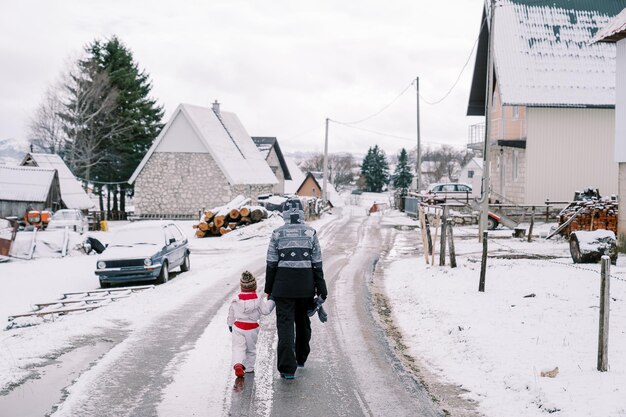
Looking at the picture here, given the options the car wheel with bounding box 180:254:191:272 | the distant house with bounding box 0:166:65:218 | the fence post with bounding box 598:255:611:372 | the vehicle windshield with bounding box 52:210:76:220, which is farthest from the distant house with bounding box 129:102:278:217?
the fence post with bounding box 598:255:611:372

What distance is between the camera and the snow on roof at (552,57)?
30719 millimetres

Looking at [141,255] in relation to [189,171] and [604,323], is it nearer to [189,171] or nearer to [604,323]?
[604,323]

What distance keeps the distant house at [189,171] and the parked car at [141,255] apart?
24.8m

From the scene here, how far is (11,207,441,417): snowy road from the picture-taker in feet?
20.4

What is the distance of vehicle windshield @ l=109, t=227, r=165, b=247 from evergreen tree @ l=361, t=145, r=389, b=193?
9096 centimetres

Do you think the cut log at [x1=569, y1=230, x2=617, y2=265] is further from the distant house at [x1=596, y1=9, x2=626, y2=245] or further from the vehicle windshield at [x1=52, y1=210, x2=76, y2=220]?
the vehicle windshield at [x1=52, y1=210, x2=76, y2=220]

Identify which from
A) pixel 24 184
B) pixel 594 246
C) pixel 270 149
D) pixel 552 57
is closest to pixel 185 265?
pixel 594 246

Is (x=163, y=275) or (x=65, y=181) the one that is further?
(x=65, y=181)

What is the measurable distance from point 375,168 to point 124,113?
2497 inches

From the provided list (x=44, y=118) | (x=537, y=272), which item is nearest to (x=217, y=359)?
(x=537, y=272)

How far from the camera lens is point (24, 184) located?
41000mm

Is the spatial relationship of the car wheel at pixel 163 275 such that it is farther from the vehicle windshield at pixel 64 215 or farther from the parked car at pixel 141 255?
the vehicle windshield at pixel 64 215

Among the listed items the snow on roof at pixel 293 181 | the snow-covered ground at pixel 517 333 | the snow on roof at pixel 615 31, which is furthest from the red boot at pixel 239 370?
the snow on roof at pixel 293 181

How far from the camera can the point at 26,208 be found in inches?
1601
